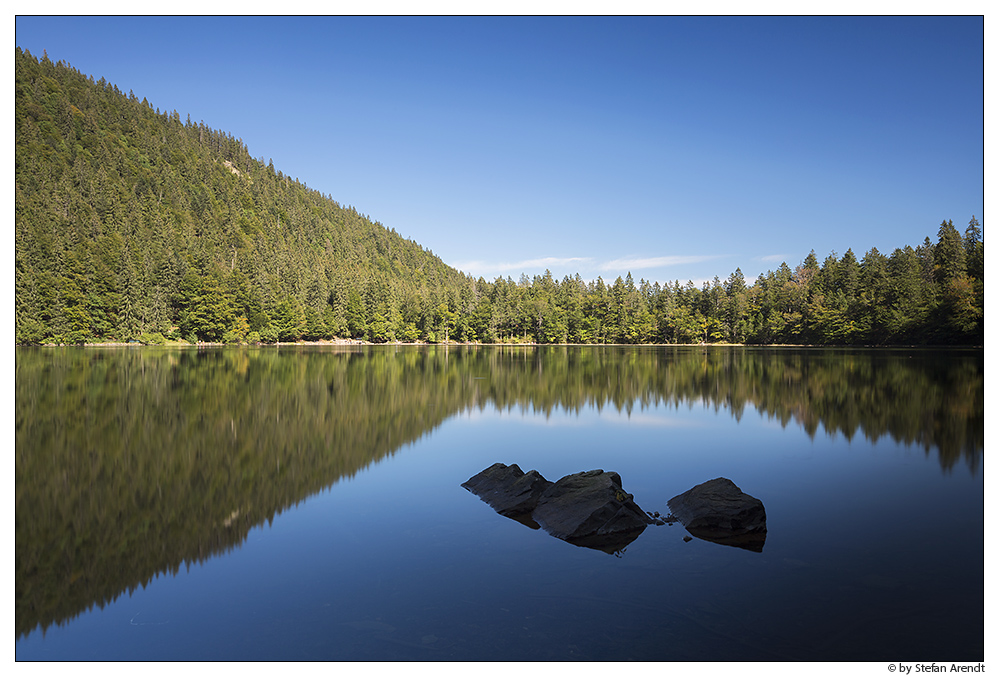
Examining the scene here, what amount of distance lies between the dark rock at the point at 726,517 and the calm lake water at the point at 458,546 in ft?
0.96

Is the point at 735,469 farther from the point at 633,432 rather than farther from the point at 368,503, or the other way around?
the point at 368,503

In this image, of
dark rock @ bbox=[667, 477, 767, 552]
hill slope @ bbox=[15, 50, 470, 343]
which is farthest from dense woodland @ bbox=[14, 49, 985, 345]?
dark rock @ bbox=[667, 477, 767, 552]

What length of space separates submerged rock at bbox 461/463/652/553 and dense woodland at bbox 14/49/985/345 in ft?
203

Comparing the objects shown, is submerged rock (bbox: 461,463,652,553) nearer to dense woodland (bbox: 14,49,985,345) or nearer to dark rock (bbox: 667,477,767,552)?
dark rock (bbox: 667,477,767,552)

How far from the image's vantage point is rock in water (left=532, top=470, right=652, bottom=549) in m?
8.58

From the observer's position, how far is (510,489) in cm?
1050

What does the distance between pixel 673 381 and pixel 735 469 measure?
21.1m

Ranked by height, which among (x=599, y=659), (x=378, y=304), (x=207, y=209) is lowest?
(x=599, y=659)

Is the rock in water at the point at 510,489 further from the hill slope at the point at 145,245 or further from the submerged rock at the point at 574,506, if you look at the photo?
the hill slope at the point at 145,245

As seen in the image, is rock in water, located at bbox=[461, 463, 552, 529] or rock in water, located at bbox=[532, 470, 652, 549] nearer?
rock in water, located at bbox=[532, 470, 652, 549]

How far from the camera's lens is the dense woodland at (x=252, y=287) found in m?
76.4

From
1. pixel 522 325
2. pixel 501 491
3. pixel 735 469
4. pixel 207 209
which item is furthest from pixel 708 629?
pixel 207 209

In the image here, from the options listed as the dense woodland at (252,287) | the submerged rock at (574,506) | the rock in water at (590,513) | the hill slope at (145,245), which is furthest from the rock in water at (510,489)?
the dense woodland at (252,287)
